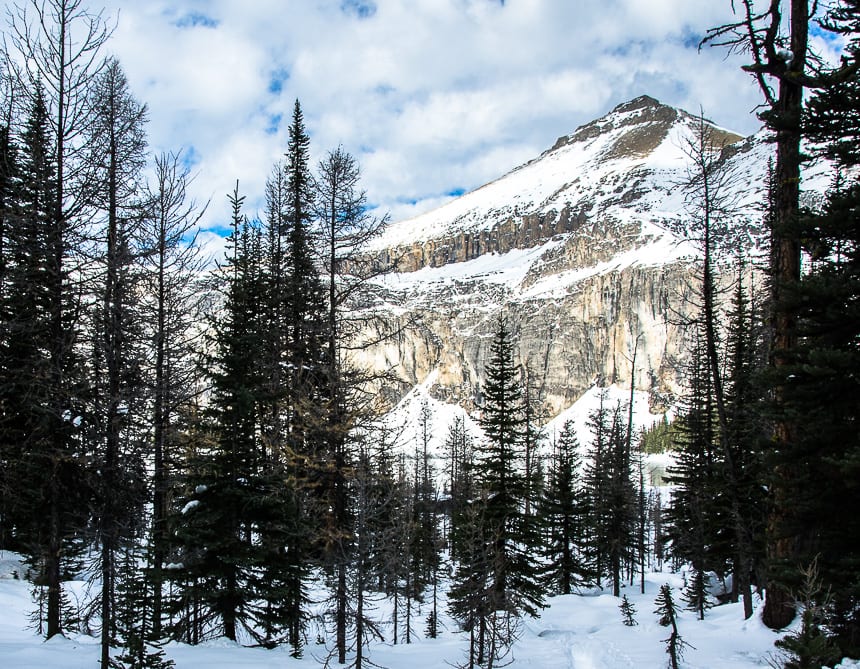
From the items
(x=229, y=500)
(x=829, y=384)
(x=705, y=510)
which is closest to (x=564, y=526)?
(x=705, y=510)

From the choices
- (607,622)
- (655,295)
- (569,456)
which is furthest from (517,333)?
(607,622)

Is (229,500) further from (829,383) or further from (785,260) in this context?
(785,260)

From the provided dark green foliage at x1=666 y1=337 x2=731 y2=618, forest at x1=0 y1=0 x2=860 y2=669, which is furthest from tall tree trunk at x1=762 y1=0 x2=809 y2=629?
dark green foliage at x1=666 y1=337 x2=731 y2=618

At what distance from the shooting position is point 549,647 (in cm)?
1888

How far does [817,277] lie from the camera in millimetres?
7855

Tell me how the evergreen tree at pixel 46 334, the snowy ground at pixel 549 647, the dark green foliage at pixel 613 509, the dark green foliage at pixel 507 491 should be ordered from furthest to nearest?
the dark green foliage at pixel 613 509 → the dark green foliage at pixel 507 491 → the snowy ground at pixel 549 647 → the evergreen tree at pixel 46 334

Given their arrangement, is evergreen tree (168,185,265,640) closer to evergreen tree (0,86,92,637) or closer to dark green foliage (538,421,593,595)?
evergreen tree (0,86,92,637)

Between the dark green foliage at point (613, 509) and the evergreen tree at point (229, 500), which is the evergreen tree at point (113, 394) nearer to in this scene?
the evergreen tree at point (229, 500)

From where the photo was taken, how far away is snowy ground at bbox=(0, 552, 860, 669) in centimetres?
949

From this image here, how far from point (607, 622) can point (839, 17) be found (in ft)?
75.1

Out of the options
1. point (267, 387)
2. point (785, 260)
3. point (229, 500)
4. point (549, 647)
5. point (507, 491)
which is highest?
Answer: point (785, 260)

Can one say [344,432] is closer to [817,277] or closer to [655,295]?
[817,277]

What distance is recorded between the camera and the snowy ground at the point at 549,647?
374 inches

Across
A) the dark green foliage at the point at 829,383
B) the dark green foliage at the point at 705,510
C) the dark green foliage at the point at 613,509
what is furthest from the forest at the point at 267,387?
the dark green foliage at the point at 613,509
